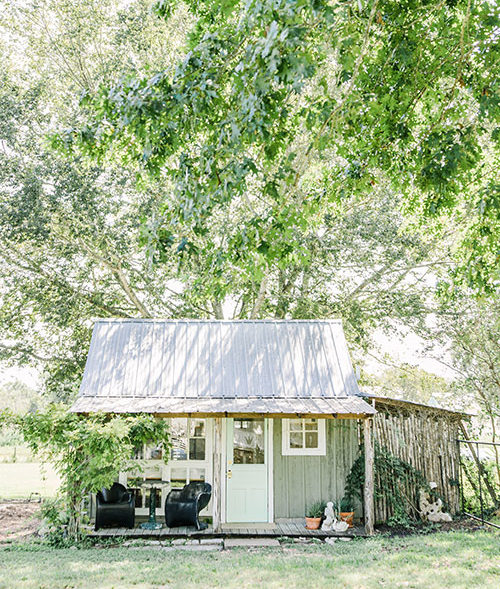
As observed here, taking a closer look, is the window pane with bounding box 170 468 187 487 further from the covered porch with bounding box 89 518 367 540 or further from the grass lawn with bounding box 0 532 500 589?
the grass lawn with bounding box 0 532 500 589

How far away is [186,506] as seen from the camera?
9.80m

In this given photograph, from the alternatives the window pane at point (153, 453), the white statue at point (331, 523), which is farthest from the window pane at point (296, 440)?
the window pane at point (153, 453)

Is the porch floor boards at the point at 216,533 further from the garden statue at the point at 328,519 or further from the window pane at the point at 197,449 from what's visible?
the window pane at the point at 197,449

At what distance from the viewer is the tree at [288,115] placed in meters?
4.46

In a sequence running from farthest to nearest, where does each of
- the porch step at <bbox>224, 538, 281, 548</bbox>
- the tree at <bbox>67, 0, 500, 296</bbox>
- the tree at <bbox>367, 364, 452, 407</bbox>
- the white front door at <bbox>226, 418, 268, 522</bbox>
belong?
1. the tree at <bbox>367, 364, 452, 407</bbox>
2. the white front door at <bbox>226, 418, 268, 522</bbox>
3. the porch step at <bbox>224, 538, 281, 548</bbox>
4. the tree at <bbox>67, 0, 500, 296</bbox>

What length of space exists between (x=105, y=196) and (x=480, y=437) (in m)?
11.4

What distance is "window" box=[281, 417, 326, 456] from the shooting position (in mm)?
10875

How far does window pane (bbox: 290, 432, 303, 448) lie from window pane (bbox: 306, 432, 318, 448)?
0.14 metres

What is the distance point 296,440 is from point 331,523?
1.66 meters

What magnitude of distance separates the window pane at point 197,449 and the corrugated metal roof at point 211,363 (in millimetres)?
1031

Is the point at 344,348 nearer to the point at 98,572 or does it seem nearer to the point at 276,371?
the point at 276,371

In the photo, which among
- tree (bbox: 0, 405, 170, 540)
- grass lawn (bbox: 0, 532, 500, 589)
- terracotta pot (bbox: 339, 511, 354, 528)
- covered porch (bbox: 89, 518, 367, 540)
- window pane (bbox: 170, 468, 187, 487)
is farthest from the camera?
window pane (bbox: 170, 468, 187, 487)

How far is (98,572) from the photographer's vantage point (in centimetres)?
670

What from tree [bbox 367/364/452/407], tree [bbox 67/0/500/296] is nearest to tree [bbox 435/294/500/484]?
tree [bbox 367/364/452/407]
